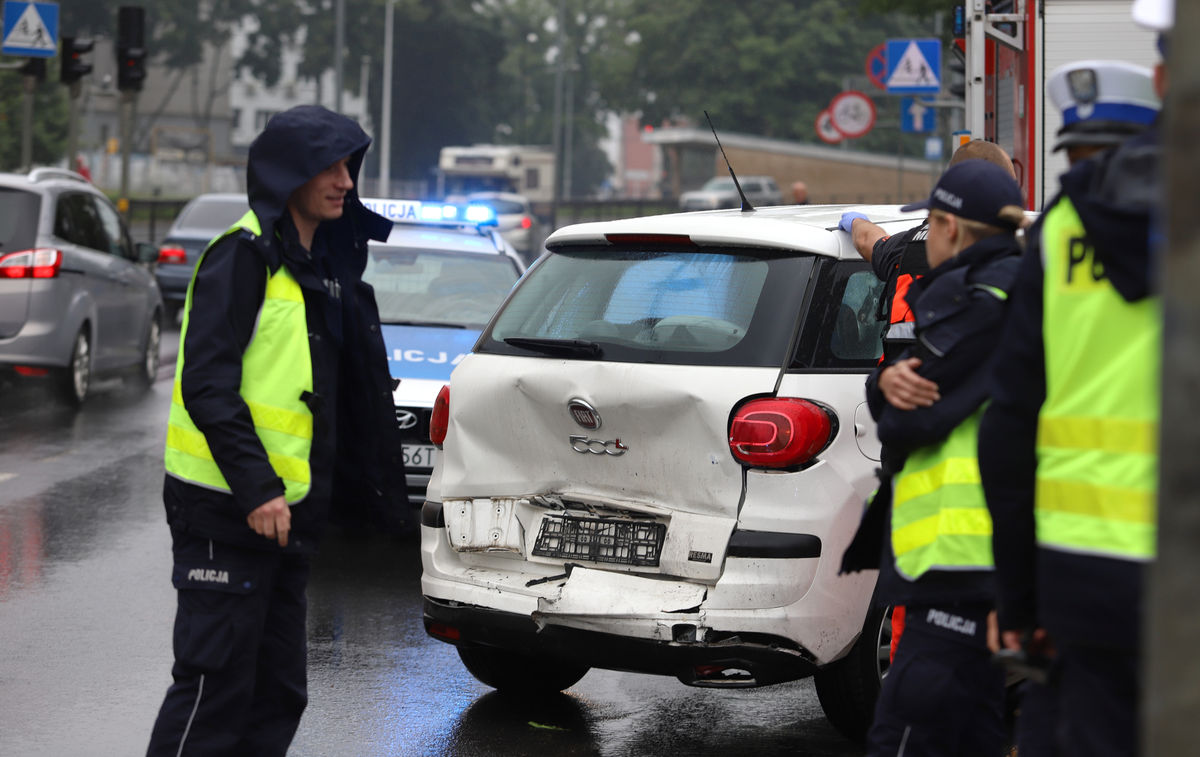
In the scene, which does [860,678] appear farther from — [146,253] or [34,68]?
[34,68]

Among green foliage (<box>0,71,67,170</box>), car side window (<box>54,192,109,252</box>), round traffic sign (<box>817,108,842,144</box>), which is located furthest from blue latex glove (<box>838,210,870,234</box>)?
green foliage (<box>0,71,67,170</box>)

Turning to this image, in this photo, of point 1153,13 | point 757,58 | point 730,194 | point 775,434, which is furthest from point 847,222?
point 757,58

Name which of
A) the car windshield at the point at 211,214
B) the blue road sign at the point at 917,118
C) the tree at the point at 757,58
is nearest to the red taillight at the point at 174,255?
the car windshield at the point at 211,214

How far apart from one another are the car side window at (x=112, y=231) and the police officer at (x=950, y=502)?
10835 millimetres

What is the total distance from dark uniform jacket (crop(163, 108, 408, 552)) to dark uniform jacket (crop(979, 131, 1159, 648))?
1.67 m

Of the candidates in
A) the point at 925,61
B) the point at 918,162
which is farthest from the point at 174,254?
the point at 918,162

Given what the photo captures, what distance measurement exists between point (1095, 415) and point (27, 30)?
19.3 meters

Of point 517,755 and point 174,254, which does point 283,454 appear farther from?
point 174,254

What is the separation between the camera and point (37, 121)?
145ft

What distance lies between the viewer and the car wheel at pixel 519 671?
561cm

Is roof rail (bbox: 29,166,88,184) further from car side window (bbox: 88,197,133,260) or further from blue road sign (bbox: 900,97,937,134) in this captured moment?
blue road sign (bbox: 900,97,937,134)

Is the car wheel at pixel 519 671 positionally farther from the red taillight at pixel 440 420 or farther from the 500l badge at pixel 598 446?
the 500l badge at pixel 598 446

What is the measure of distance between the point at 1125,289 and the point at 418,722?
132 inches

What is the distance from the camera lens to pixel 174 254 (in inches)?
842
